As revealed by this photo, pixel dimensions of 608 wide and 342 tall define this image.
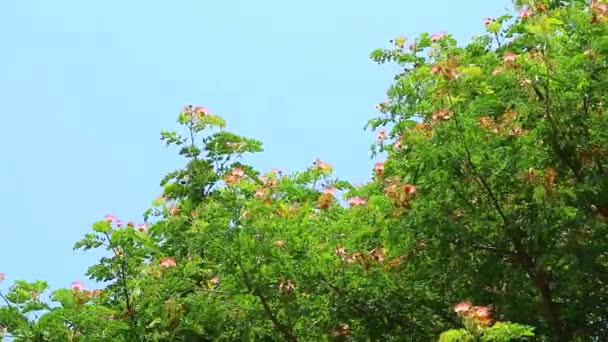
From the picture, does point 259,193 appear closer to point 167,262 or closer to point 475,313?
point 167,262

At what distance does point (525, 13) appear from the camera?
6.01 meters

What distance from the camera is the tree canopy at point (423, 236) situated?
5.18m

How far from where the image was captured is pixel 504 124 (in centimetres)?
525

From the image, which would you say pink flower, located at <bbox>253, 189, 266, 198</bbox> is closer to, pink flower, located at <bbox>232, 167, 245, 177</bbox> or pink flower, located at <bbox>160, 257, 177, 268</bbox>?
pink flower, located at <bbox>232, 167, 245, 177</bbox>

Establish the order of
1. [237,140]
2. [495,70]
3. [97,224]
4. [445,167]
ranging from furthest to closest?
1. [237,140]
2. [97,224]
3. [495,70]
4. [445,167]

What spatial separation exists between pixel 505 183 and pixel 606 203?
2.15 ft

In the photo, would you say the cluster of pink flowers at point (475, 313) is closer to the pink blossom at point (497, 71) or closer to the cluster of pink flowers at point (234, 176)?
the pink blossom at point (497, 71)

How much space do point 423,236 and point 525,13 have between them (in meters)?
1.88

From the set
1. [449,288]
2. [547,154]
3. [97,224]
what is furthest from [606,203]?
[97,224]

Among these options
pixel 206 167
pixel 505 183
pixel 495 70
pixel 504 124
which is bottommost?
pixel 505 183

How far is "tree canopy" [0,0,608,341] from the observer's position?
5.18 meters

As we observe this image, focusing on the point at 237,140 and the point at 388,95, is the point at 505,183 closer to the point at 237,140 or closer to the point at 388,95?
the point at 388,95

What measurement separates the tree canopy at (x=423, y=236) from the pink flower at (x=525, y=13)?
2 centimetres

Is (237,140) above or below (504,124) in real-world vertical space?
above
